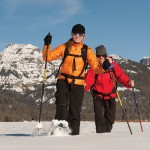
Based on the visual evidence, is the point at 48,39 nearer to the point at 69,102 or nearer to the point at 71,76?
the point at 71,76

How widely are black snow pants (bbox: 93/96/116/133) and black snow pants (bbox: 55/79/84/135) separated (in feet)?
7.96

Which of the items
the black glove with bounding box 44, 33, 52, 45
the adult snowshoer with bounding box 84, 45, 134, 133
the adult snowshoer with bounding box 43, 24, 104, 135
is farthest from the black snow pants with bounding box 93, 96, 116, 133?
the black glove with bounding box 44, 33, 52, 45

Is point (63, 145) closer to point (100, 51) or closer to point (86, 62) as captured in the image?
point (86, 62)

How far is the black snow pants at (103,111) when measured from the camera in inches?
389

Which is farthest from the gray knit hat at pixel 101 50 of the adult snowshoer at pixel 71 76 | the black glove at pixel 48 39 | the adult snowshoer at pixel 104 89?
the black glove at pixel 48 39

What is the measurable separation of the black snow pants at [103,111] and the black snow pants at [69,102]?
7.96ft

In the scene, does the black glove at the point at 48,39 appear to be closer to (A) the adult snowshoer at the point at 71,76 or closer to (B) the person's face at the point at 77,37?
(A) the adult snowshoer at the point at 71,76

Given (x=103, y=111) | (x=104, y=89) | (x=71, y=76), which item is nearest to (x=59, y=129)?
(x=71, y=76)

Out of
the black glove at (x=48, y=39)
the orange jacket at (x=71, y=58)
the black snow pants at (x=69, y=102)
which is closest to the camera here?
the black snow pants at (x=69, y=102)

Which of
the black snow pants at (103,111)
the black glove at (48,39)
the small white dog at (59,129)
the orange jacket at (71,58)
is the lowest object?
the small white dog at (59,129)

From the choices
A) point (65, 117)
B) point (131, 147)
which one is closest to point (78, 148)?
point (131, 147)

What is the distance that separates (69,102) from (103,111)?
2.76 metres

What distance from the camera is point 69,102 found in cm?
748

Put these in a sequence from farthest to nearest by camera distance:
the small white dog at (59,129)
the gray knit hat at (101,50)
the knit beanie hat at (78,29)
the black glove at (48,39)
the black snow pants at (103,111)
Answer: the black snow pants at (103,111), the gray knit hat at (101,50), the knit beanie hat at (78,29), the black glove at (48,39), the small white dog at (59,129)
